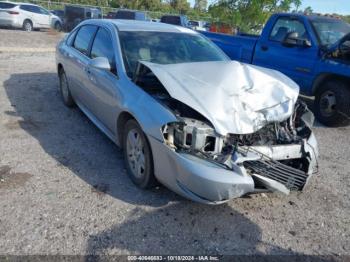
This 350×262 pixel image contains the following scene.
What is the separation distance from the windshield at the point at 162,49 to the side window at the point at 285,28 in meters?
2.94

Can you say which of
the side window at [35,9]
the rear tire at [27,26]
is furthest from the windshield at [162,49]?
the side window at [35,9]

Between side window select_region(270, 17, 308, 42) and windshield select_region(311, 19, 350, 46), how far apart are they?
27 centimetres

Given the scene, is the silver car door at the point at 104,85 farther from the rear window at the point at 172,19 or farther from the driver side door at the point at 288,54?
the rear window at the point at 172,19

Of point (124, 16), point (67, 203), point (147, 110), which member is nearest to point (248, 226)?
point (147, 110)

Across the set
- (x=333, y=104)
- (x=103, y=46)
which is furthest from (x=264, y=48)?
(x=103, y=46)

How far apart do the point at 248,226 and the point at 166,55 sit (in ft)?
7.90

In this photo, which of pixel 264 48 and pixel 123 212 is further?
pixel 264 48

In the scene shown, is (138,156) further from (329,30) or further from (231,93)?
(329,30)

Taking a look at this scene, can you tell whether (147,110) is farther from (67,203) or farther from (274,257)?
(274,257)

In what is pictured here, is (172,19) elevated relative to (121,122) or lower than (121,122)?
elevated

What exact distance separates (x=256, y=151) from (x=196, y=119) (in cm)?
65

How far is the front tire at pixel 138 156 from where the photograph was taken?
370cm

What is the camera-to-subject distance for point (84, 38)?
579cm

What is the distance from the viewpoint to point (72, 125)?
5883mm
